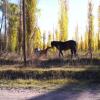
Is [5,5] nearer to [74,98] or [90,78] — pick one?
[90,78]

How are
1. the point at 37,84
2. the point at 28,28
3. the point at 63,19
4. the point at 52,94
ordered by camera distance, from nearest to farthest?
the point at 52,94
the point at 37,84
the point at 28,28
the point at 63,19

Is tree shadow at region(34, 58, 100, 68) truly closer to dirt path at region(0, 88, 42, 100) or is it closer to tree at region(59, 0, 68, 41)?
dirt path at region(0, 88, 42, 100)

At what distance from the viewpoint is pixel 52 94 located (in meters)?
17.4

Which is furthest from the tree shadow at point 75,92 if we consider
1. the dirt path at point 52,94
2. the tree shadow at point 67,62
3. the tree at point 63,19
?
the tree at point 63,19

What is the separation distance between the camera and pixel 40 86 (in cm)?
2041

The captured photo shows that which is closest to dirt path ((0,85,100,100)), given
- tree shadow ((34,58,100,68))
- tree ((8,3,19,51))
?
tree shadow ((34,58,100,68))

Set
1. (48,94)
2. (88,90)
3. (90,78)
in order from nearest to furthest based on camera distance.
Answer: (48,94), (88,90), (90,78)

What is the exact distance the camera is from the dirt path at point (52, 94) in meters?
16.2

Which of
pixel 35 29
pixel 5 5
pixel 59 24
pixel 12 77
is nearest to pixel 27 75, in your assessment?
pixel 12 77

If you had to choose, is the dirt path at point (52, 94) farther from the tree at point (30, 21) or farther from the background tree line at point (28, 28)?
the tree at point (30, 21)

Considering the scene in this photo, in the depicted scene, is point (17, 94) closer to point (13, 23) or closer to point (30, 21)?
point (30, 21)

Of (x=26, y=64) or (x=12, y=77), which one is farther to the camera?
(x=26, y=64)

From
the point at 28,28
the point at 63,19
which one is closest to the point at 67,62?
the point at 28,28

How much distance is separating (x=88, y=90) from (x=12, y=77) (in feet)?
24.0
